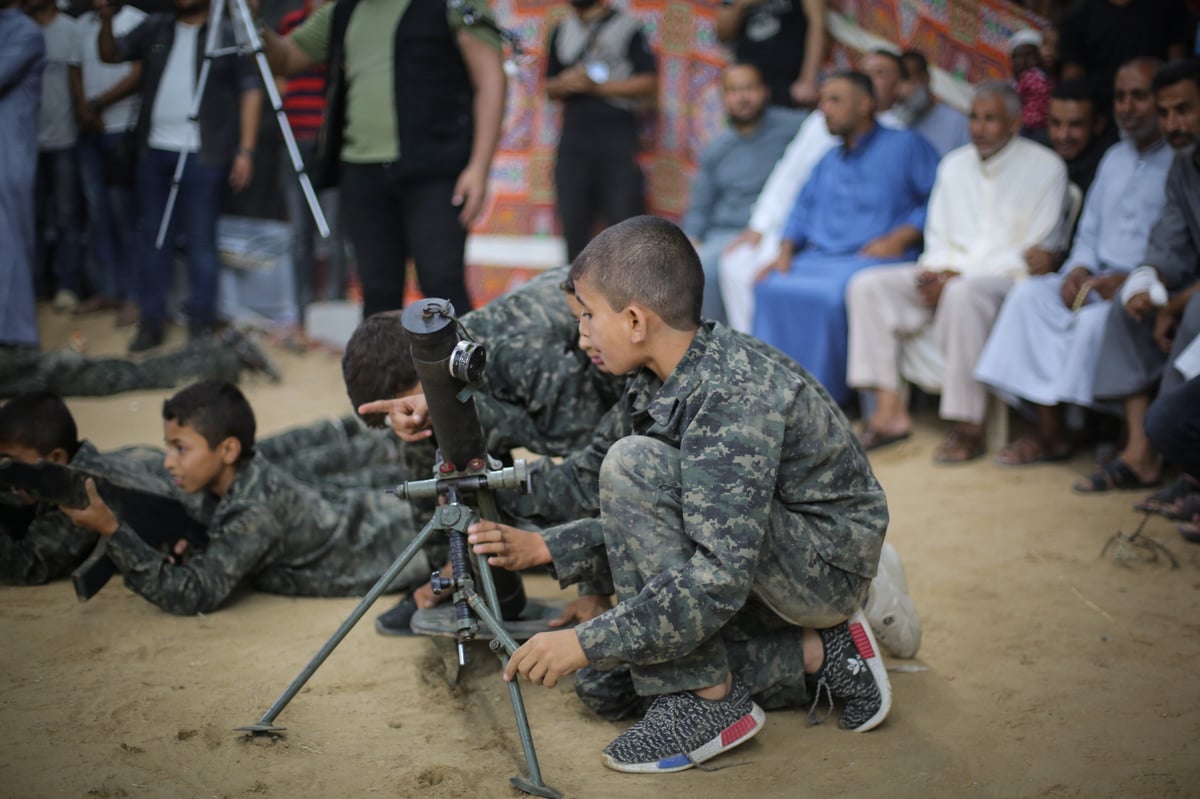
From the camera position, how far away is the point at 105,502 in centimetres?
317

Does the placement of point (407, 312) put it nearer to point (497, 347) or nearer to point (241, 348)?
point (497, 347)

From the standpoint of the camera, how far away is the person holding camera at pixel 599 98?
636 cm

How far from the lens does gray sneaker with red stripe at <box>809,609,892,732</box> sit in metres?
2.54

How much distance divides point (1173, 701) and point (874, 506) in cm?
87

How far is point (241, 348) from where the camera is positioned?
246 inches

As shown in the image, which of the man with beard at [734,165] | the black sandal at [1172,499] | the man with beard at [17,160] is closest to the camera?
the black sandal at [1172,499]

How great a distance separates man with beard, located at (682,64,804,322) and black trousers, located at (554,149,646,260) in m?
0.34

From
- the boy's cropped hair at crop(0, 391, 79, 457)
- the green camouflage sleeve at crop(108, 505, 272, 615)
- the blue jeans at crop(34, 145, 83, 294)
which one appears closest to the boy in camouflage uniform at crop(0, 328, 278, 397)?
the blue jeans at crop(34, 145, 83, 294)

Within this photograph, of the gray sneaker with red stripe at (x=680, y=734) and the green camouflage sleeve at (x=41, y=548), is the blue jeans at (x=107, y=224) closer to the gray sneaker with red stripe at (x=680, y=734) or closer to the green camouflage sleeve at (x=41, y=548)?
the green camouflage sleeve at (x=41, y=548)

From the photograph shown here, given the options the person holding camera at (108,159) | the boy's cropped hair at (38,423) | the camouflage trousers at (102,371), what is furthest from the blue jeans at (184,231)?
the boy's cropped hair at (38,423)

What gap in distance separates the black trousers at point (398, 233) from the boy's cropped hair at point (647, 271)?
1.79 m

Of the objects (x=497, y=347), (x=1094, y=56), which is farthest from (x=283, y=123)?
(x=1094, y=56)

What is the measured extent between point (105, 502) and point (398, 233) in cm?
154

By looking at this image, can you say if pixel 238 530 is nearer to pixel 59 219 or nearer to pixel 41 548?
pixel 41 548
